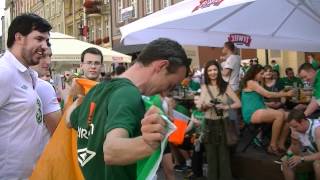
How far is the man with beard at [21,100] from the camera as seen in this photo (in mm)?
3020

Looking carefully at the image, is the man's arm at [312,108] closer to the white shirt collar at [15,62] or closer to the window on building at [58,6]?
the white shirt collar at [15,62]

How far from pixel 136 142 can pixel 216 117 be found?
5.98 metres

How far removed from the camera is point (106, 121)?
2154mm

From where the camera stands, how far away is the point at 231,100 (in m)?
7.87

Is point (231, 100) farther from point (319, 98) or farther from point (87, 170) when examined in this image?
point (87, 170)

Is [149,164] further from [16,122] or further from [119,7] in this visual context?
[119,7]

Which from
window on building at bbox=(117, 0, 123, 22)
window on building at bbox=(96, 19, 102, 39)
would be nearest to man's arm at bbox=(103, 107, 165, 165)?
window on building at bbox=(117, 0, 123, 22)

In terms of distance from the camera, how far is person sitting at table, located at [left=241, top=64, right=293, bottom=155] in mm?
8055

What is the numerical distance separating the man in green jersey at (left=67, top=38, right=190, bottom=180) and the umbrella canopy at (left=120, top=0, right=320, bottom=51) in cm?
514

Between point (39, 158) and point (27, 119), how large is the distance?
0.25 m

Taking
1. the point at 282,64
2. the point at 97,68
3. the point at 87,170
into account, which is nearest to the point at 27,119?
the point at 87,170

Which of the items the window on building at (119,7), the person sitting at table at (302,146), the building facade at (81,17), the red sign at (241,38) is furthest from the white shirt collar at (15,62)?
the building facade at (81,17)

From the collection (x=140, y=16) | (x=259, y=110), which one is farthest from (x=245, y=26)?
(x=140, y=16)

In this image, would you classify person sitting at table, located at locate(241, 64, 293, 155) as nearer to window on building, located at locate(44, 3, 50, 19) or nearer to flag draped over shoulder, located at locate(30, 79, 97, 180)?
flag draped over shoulder, located at locate(30, 79, 97, 180)
